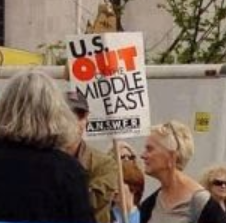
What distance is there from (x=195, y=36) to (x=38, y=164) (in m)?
10.9

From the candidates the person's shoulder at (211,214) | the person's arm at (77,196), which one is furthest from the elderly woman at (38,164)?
the person's shoulder at (211,214)

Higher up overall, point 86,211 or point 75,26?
point 75,26

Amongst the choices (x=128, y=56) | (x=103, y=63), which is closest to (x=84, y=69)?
(x=103, y=63)

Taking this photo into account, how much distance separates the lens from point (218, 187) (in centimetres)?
723

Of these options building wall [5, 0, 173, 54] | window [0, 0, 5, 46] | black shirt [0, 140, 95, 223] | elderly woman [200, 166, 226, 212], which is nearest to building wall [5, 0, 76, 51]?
building wall [5, 0, 173, 54]

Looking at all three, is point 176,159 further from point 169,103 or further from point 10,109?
point 169,103

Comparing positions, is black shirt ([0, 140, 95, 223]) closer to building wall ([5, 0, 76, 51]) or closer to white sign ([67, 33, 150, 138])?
white sign ([67, 33, 150, 138])

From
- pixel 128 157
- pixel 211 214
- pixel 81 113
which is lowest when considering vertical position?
pixel 211 214

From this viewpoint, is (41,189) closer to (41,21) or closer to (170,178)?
(170,178)

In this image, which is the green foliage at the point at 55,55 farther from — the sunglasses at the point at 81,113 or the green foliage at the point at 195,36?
the sunglasses at the point at 81,113

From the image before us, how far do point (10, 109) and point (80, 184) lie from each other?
0.49 meters

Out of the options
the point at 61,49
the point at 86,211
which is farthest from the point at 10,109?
the point at 61,49

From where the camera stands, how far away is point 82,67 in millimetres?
7336

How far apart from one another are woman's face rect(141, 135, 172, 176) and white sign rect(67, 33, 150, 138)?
452mm
